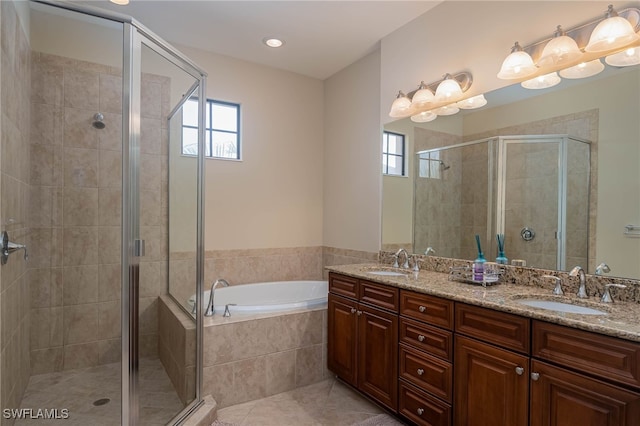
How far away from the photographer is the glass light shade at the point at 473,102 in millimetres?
2230

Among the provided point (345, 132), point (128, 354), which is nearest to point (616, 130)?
point (345, 132)

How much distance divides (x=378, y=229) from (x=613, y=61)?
1.93 meters

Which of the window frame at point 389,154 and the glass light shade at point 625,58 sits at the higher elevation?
the glass light shade at point 625,58

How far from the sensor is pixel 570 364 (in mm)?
1273

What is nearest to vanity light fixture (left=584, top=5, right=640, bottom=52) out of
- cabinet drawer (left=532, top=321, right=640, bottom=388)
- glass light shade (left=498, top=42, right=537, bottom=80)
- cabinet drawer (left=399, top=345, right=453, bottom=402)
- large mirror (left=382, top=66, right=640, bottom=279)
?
large mirror (left=382, top=66, right=640, bottom=279)

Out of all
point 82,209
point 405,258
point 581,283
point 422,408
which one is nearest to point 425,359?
point 422,408

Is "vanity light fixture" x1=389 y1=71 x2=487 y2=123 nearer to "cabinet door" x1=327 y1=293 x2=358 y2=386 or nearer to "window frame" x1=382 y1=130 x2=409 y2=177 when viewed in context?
"window frame" x1=382 y1=130 x2=409 y2=177

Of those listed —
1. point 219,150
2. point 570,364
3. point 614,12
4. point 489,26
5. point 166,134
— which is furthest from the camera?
point 219,150

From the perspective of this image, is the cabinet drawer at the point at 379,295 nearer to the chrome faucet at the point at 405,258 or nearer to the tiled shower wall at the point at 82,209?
the chrome faucet at the point at 405,258

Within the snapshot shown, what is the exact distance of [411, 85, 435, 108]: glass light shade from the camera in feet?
8.23

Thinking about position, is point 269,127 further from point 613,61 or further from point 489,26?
point 613,61

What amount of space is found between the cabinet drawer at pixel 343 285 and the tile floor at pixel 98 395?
4.09ft

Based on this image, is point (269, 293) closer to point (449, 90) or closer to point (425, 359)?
point (425, 359)

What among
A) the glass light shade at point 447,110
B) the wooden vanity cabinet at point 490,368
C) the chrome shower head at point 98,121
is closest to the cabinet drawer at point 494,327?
the wooden vanity cabinet at point 490,368
